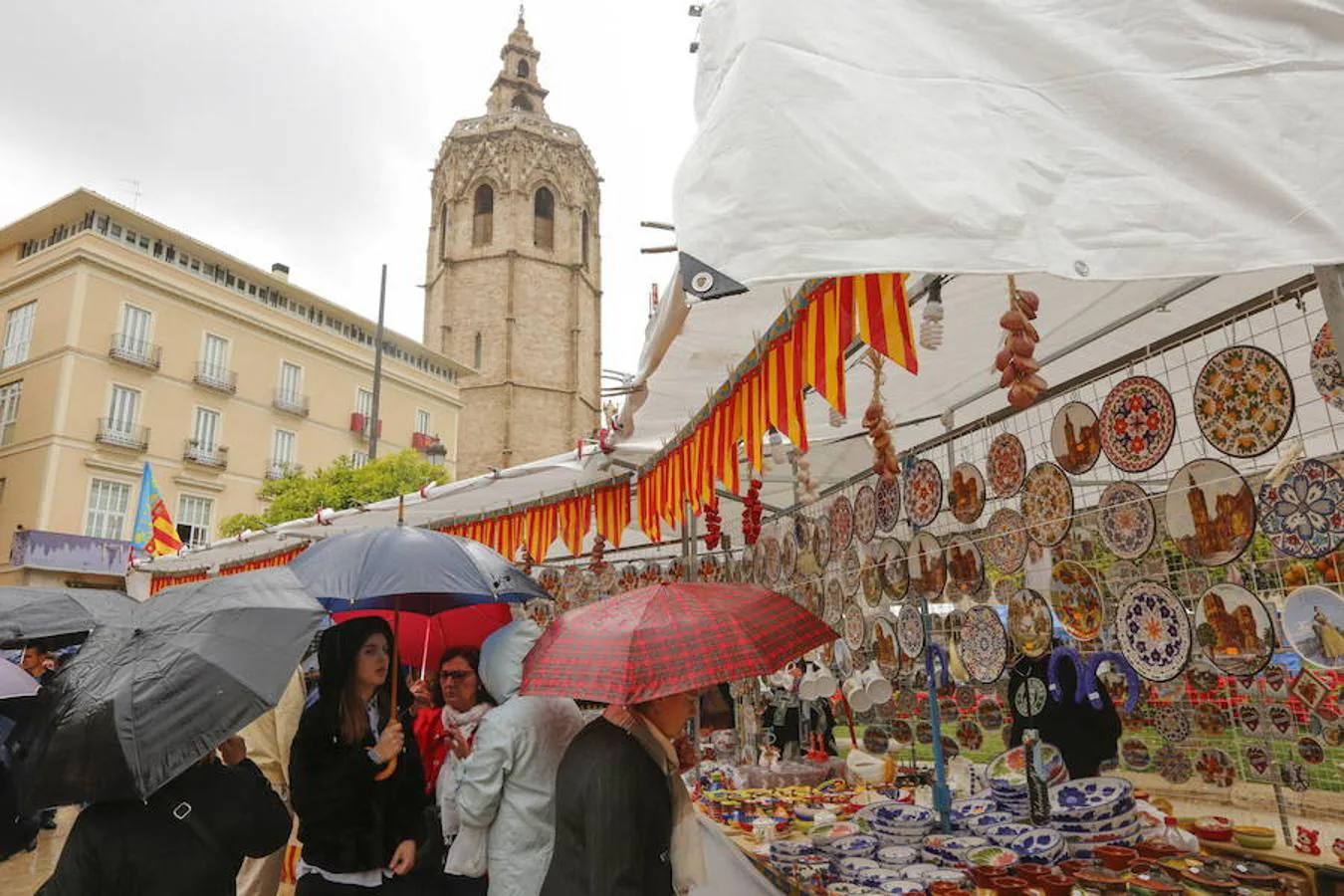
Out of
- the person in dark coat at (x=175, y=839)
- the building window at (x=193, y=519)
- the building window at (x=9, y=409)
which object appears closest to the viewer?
the person in dark coat at (x=175, y=839)

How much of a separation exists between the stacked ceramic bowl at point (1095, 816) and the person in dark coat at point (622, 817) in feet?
4.89

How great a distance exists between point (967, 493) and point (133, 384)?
81.5 feet

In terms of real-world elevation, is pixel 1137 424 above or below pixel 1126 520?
above

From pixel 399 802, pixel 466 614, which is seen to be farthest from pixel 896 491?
pixel 466 614

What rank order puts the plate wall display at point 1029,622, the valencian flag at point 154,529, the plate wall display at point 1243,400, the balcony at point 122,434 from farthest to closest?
the balcony at point 122,434 < the valencian flag at point 154,529 < the plate wall display at point 1029,622 < the plate wall display at point 1243,400

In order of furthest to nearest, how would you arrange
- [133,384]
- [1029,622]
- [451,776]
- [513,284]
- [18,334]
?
[513,284], [133,384], [18,334], [451,776], [1029,622]

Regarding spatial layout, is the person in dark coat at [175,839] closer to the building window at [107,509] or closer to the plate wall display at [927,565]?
the plate wall display at [927,565]

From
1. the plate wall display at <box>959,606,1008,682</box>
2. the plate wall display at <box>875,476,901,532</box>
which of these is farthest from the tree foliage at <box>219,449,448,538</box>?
the plate wall display at <box>959,606,1008,682</box>

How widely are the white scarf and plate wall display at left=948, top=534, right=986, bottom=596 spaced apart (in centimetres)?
212

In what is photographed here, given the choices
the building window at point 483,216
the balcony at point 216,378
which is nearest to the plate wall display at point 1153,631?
the balcony at point 216,378

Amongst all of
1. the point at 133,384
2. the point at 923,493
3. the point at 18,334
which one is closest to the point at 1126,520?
the point at 923,493

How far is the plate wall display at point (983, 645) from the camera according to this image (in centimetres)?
327

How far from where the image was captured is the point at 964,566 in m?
Answer: 3.29

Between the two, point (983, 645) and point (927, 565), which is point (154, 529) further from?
point (983, 645)
